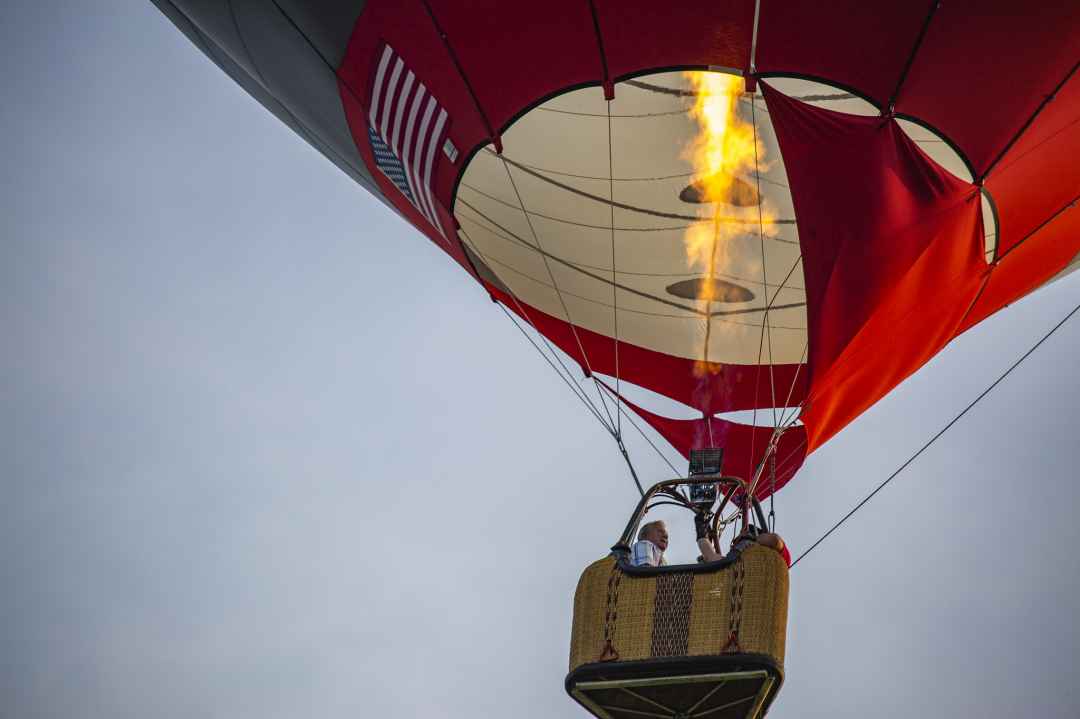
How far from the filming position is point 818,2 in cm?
479

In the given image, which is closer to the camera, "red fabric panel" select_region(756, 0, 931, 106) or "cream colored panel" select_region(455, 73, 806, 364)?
"red fabric panel" select_region(756, 0, 931, 106)

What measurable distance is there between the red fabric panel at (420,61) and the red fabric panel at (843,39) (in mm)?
1172

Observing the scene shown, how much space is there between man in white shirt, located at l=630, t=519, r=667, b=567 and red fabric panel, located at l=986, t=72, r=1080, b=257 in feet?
5.90

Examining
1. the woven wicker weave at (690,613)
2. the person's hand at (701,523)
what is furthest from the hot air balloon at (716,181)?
the person's hand at (701,523)

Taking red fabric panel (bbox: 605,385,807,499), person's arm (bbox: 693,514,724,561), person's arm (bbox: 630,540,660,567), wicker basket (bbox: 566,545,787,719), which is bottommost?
wicker basket (bbox: 566,545,787,719)

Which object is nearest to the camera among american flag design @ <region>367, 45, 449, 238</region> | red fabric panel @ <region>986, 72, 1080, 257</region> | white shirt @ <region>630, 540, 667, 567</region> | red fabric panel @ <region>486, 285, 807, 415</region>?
white shirt @ <region>630, 540, 667, 567</region>

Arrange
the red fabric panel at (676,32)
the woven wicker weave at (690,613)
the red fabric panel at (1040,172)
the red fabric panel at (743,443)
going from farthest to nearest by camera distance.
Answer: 1. the red fabric panel at (743,443)
2. the red fabric panel at (1040,172)
3. the red fabric panel at (676,32)
4. the woven wicker weave at (690,613)

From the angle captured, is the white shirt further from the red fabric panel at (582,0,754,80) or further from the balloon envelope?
the red fabric panel at (582,0,754,80)

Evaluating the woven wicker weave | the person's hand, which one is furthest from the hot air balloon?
the person's hand

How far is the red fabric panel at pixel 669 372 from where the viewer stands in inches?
275

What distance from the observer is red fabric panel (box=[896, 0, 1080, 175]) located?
191 inches

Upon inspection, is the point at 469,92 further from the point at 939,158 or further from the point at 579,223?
the point at 939,158

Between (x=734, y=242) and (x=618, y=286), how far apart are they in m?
0.65

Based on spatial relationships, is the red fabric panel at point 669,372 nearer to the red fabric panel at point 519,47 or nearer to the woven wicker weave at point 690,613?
the red fabric panel at point 519,47
